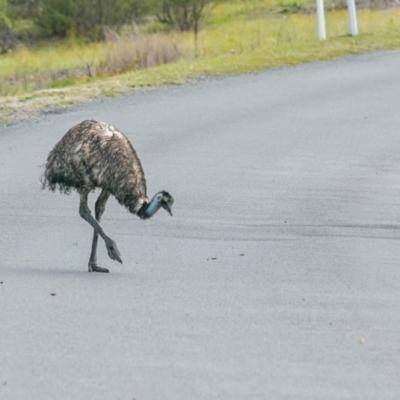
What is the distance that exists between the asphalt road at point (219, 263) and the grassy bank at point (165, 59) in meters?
1.61

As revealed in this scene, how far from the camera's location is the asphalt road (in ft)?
23.7

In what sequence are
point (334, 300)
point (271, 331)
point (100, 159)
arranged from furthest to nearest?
point (100, 159)
point (334, 300)
point (271, 331)

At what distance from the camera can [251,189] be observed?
13.6 meters

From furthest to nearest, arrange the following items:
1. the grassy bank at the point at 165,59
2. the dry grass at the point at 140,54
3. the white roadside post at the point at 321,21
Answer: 1. the dry grass at the point at 140,54
2. the white roadside post at the point at 321,21
3. the grassy bank at the point at 165,59

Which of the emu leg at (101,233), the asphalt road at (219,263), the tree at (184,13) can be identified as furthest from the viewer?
the tree at (184,13)

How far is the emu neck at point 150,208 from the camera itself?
31.9 ft

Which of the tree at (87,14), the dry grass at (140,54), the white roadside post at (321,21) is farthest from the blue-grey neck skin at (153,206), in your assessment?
the tree at (87,14)

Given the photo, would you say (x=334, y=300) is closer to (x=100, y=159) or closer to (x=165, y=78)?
(x=100, y=159)

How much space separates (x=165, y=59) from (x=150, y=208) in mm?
15309

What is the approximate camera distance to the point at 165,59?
24875mm

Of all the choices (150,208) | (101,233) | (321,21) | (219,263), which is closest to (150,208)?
(150,208)

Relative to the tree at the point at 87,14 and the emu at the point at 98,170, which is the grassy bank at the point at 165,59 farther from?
A: the emu at the point at 98,170

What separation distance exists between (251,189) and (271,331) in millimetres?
5455

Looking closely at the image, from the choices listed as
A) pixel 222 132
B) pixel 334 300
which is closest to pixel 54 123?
pixel 222 132
